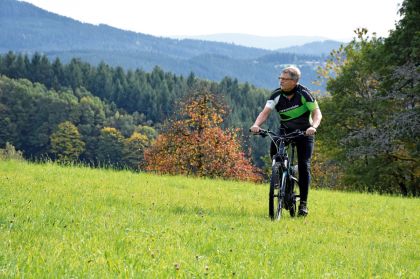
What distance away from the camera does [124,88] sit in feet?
577

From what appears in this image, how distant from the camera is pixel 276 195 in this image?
8883 millimetres

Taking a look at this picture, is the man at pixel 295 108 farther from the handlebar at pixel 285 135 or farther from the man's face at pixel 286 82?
the handlebar at pixel 285 135

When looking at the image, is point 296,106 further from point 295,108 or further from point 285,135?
point 285,135

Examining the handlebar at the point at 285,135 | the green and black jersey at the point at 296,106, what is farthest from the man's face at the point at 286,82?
the handlebar at the point at 285,135

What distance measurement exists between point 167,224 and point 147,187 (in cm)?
475

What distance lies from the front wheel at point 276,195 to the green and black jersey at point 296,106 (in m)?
0.78

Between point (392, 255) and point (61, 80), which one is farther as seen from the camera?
point (61, 80)

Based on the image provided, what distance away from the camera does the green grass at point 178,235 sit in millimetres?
4446

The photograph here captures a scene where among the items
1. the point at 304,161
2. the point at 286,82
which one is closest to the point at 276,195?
the point at 304,161

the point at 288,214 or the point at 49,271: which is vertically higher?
the point at 49,271

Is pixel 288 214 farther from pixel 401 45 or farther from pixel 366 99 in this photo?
pixel 366 99

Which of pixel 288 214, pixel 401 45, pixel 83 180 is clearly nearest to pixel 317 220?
pixel 288 214

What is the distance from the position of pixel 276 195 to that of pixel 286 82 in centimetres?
178

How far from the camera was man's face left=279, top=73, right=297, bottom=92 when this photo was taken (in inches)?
347
